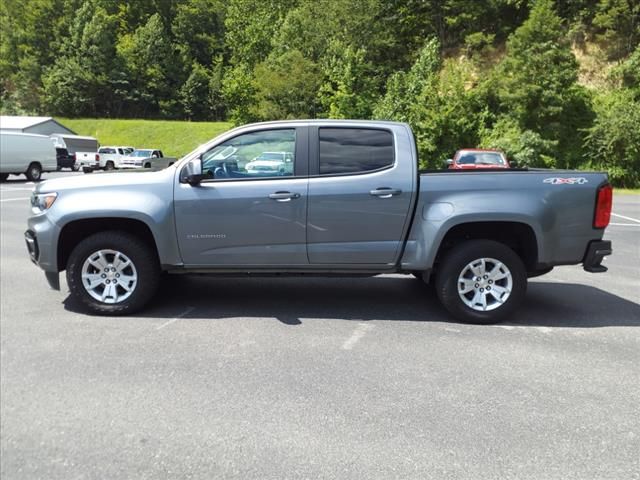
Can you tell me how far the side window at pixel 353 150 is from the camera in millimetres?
5027

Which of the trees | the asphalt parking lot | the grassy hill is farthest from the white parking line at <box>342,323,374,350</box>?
the grassy hill

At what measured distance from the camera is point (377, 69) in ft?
135

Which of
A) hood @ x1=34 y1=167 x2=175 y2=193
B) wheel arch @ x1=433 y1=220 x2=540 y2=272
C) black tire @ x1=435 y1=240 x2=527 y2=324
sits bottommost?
black tire @ x1=435 y1=240 x2=527 y2=324

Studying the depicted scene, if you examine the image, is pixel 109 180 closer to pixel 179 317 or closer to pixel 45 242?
pixel 45 242

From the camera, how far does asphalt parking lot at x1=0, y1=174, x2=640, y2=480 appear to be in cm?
273

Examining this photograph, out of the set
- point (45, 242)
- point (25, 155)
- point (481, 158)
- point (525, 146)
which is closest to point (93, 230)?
point (45, 242)

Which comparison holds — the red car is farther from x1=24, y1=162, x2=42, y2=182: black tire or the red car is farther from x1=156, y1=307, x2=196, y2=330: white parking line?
x1=24, y1=162, x2=42, y2=182: black tire

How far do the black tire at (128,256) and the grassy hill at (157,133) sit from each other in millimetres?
46090

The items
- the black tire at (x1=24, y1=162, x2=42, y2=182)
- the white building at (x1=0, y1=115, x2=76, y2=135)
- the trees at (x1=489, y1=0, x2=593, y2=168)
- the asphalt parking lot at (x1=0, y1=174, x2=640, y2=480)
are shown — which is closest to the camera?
the asphalt parking lot at (x1=0, y1=174, x2=640, y2=480)

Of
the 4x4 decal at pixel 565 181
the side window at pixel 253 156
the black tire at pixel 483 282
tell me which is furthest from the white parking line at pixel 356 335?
the 4x4 decal at pixel 565 181

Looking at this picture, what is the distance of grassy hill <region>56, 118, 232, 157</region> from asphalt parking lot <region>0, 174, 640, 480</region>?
153 feet

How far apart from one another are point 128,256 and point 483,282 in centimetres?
345

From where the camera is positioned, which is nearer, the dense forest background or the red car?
the red car

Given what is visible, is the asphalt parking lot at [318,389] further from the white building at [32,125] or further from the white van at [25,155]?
the white building at [32,125]
